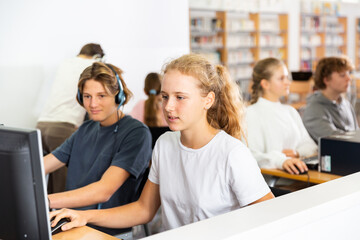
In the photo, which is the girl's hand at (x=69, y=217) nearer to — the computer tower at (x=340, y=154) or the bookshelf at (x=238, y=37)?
the computer tower at (x=340, y=154)

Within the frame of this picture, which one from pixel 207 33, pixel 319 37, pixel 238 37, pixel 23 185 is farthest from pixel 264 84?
pixel 319 37

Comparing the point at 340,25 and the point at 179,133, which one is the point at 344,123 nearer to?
the point at 179,133

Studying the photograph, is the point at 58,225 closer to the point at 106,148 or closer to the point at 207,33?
the point at 106,148

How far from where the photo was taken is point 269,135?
9.23 feet

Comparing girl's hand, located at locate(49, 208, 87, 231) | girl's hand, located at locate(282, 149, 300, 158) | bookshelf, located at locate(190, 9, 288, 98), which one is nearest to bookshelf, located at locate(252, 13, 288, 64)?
bookshelf, located at locate(190, 9, 288, 98)

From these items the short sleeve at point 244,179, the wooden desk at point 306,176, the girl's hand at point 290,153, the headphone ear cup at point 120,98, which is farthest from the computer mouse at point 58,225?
the girl's hand at point 290,153

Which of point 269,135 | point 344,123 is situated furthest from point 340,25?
point 269,135

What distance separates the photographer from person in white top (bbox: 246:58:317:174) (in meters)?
2.80

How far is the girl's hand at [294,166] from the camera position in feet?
7.97

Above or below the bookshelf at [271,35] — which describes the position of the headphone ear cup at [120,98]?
below

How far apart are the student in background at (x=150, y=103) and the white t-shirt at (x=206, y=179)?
1.60 metres

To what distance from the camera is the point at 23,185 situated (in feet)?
3.52

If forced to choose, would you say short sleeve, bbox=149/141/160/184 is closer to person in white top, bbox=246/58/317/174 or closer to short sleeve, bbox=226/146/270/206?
short sleeve, bbox=226/146/270/206

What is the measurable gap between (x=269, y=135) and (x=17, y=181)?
1.96 meters
